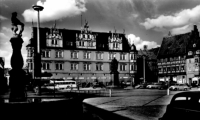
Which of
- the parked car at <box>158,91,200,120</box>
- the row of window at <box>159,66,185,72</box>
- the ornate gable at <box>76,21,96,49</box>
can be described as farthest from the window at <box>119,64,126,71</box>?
the parked car at <box>158,91,200,120</box>

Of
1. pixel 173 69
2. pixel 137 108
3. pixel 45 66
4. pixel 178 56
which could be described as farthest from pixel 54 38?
pixel 137 108

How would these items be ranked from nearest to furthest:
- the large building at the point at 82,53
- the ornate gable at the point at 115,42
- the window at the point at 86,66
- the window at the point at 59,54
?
the large building at the point at 82,53 → the window at the point at 59,54 → the window at the point at 86,66 → the ornate gable at the point at 115,42

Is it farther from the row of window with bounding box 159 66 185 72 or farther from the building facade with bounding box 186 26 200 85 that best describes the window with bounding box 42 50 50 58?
the building facade with bounding box 186 26 200 85

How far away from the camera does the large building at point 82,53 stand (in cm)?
6203

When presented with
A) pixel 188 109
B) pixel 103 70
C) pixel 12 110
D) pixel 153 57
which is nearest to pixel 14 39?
pixel 12 110

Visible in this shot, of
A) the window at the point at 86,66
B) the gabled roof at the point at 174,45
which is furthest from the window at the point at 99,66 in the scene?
the gabled roof at the point at 174,45

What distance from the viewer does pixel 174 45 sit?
225 feet

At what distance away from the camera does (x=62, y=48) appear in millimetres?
63438

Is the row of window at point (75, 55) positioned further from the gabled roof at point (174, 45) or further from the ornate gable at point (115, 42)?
the gabled roof at point (174, 45)

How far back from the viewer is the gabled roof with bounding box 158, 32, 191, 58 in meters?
64.9

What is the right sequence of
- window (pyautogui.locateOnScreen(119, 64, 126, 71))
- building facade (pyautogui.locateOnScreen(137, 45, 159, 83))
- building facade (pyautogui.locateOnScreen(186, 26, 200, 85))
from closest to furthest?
building facade (pyautogui.locateOnScreen(186, 26, 200, 85))
window (pyautogui.locateOnScreen(119, 64, 126, 71))
building facade (pyautogui.locateOnScreen(137, 45, 159, 83))

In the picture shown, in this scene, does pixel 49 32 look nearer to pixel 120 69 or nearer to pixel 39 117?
pixel 120 69

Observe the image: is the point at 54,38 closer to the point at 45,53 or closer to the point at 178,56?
the point at 45,53

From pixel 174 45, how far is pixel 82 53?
2577 cm
